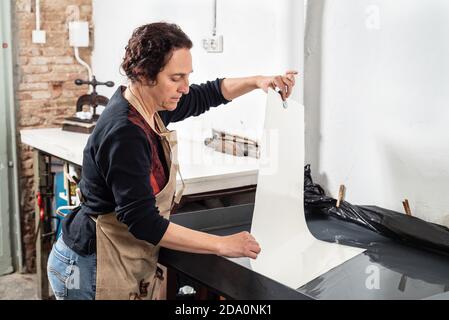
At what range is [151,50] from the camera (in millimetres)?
1470

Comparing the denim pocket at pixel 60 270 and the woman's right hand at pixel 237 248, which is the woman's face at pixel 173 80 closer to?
the woman's right hand at pixel 237 248

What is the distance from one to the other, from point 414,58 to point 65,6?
2.54 m

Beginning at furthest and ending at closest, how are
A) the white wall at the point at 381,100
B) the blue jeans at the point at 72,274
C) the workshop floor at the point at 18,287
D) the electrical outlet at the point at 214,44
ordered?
the workshop floor at the point at 18,287 < the electrical outlet at the point at 214,44 < the white wall at the point at 381,100 < the blue jeans at the point at 72,274

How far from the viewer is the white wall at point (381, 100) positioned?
5.80 ft

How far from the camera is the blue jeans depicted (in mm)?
1621

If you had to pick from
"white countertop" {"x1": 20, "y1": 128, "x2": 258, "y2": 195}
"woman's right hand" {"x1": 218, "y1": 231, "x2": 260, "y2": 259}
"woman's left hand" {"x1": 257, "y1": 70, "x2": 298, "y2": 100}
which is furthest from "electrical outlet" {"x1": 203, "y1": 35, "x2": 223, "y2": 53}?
"woman's right hand" {"x1": 218, "y1": 231, "x2": 260, "y2": 259}

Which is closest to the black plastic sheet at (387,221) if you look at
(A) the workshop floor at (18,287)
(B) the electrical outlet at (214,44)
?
(B) the electrical outlet at (214,44)

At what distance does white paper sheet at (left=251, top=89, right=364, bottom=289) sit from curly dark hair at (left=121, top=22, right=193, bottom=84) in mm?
333

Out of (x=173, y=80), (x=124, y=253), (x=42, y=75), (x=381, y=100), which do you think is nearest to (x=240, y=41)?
(x=381, y=100)

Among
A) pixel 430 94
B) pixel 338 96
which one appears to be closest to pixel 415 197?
pixel 430 94

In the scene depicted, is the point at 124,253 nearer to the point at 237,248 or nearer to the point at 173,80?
the point at 237,248

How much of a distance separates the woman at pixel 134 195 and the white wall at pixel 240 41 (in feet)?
Answer: 1.89

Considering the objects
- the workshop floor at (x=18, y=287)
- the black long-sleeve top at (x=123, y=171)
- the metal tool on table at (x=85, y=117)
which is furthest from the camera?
the workshop floor at (x=18, y=287)

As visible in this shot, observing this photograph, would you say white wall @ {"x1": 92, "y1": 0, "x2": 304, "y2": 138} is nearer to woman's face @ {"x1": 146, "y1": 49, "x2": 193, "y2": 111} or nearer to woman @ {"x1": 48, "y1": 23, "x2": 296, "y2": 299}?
woman @ {"x1": 48, "y1": 23, "x2": 296, "y2": 299}
